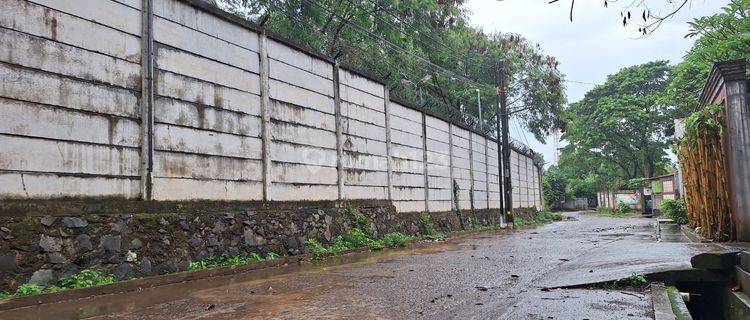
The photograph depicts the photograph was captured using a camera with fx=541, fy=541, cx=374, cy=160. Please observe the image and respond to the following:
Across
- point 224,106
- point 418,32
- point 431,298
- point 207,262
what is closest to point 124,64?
point 224,106

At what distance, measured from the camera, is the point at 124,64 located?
8109 mm

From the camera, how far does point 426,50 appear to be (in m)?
28.2

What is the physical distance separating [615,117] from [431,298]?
4251 cm

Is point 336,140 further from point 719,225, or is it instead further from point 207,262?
point 719,225

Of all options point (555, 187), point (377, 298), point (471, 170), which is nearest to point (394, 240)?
point (377, 298)

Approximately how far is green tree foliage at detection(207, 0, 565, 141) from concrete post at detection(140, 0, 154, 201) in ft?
9.58

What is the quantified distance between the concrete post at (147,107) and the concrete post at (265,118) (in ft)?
8.95

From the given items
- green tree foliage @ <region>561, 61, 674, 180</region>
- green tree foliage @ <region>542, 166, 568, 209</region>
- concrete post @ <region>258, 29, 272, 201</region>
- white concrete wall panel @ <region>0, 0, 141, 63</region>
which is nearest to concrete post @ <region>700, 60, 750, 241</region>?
concrete post @ <region>258, 29, 272, 201</region>

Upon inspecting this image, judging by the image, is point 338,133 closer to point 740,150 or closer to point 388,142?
point 388,142

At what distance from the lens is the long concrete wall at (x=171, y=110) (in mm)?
6883

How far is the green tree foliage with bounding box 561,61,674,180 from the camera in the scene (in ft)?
143

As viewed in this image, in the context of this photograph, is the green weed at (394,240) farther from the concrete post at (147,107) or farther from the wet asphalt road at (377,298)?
the concrete post at (147,107)

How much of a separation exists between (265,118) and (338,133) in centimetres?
297

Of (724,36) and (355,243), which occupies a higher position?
(724,36)
